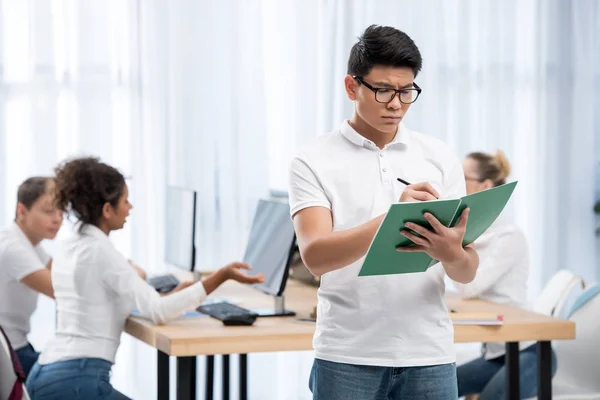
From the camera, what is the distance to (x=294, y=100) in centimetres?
486

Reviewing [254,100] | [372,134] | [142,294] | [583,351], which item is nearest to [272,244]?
[142,294]

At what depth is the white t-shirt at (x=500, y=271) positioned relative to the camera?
323 cm

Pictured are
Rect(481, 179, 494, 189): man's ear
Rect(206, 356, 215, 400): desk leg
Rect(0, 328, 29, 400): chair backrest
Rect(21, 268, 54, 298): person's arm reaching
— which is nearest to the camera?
Rect(0, 328, 29, 400): chair backrest

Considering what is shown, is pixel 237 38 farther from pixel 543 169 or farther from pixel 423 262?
pixel 423 262

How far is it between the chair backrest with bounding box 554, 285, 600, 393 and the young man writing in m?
1.56

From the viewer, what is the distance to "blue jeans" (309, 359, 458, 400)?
175 centimetres

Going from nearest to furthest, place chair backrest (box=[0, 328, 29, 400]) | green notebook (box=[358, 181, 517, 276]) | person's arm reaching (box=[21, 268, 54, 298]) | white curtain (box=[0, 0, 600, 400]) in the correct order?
green notebook (box=[358, 181, 517, 276]), chair backrest (box=[0, 328, 29, 400]), person's arm reaching (box=[21, 268, 54, 298]), white curtain (box=[0, 0, 600, 400])

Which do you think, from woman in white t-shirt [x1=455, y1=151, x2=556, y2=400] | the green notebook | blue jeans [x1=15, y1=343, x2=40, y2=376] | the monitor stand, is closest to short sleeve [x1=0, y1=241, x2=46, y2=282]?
blue jeans [x1=15, y1=343, x2=40, y2=376]

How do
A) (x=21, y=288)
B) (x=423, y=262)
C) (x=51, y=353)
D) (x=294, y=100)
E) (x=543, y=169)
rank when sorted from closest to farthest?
(x=423, y=262), (x=51, y=353), (x=21, y=288), (x=294, y=100), (x=543, y=169)

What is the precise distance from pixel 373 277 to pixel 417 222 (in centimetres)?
17

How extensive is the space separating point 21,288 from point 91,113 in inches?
57.6

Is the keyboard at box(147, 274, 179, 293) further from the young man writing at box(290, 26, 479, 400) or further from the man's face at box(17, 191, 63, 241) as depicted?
the young man writing at box(290, 26, 479, 400)

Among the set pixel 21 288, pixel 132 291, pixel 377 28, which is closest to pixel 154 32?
pixel 21 288

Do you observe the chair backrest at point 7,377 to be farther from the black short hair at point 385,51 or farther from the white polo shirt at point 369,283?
the black short hair at point 385,51
